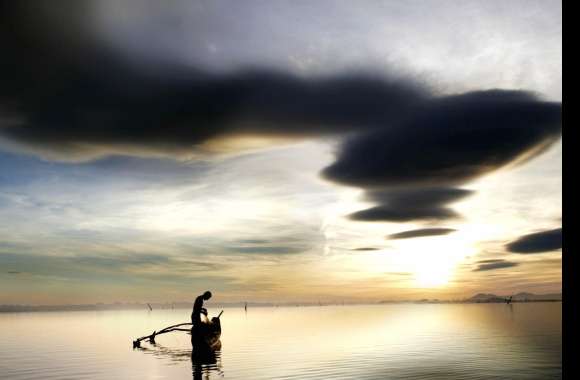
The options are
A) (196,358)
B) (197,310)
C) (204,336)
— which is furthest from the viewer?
(204,336)

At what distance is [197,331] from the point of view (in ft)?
146

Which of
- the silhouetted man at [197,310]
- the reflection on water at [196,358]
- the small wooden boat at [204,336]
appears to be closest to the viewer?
the reflection on water at [196,358]

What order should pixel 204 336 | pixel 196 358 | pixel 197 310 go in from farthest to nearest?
pixel 204 336, pixel 196 358, pixel 197 310

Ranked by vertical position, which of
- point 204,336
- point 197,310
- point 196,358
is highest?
point 197,310

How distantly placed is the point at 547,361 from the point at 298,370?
23.2 meters

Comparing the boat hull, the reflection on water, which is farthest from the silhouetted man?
the reflection on water

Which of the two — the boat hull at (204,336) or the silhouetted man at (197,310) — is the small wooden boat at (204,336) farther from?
the silhouetted man at (197,310)

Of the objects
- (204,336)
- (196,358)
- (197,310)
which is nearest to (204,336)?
(204,336)

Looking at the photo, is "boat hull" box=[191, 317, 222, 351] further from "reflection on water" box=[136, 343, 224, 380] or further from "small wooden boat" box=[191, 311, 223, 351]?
"reflection on water" box=[136, 343, 224, 380]

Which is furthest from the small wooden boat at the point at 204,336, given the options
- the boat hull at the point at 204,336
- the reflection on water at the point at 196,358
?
the reflection on water at the point at 196,358

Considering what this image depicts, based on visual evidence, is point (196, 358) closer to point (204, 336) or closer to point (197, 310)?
point (204, 336)

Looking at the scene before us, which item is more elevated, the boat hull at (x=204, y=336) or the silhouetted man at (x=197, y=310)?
the silhouetted man at (x=197, y=310)
